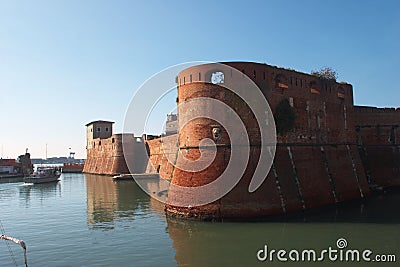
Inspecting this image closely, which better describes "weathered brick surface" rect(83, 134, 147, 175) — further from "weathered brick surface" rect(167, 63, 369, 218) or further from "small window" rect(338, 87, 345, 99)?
"weathered brick surface" rect(167, 63, 369, 218)

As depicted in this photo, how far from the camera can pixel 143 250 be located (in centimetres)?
1246

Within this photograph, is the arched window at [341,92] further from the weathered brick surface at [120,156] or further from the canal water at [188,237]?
the weathered brick surface at [120,156]

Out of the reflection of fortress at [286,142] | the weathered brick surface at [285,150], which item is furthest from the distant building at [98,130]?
the weathered brick surface at [285,150]

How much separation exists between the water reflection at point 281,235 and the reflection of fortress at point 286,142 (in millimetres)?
866

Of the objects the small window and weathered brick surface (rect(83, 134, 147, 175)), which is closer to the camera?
the small window

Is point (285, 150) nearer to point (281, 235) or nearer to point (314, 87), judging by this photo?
point (281, 235)

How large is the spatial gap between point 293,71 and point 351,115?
24.5 feet

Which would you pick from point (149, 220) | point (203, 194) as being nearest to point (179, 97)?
point (203, 194)

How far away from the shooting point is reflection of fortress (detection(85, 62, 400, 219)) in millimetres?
15552

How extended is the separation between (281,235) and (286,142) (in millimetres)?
5644

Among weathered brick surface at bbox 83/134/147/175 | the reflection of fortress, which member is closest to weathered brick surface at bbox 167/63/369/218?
the reflection of fortress

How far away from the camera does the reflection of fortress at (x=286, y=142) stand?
15552mm

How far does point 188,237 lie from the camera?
1361 cm

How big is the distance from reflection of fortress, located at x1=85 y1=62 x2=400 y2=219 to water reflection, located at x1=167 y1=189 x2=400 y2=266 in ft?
2.84
